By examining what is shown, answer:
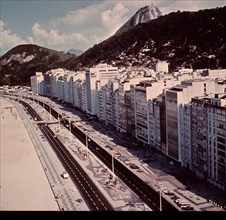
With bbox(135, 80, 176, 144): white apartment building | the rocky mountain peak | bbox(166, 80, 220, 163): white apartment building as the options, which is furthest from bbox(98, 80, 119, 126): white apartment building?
the rocky mountain peak

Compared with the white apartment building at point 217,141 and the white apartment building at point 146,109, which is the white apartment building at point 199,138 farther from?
the white apartment building at point 146,109

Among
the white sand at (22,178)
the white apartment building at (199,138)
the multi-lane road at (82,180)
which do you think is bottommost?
the multi-lane road at (82,180)

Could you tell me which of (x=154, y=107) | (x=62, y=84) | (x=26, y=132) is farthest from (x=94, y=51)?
(x=154, y=107)

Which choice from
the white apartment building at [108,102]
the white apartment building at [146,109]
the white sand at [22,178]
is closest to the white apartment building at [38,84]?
the white apartment building at [108,102]

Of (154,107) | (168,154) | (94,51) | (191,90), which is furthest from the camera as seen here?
(94,51)

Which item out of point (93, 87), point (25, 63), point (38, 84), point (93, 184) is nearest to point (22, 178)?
point (93, 184)

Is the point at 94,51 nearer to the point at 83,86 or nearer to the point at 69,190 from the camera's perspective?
the point at 83,86
